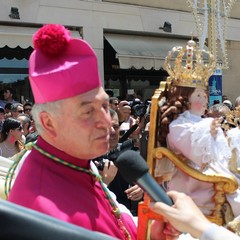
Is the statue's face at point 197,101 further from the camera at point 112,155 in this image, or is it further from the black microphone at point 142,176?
the black microphone at point 142,176

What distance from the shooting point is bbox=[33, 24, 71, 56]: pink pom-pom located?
4.87ft

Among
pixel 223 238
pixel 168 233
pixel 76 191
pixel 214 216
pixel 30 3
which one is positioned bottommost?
pixel 214 216

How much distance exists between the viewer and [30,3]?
9.70 metres

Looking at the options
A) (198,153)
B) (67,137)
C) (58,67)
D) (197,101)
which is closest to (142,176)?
(67,137)

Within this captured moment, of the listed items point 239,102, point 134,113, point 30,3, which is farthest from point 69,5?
point 239,102

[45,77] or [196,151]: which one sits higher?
[45,77]

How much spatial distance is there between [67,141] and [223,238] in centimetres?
60

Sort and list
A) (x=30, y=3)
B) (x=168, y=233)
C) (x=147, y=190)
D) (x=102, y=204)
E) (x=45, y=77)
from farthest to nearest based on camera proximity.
Answer: (x=30, y=3) → (x=168, y=233) → (x=102, y=204) → (x=45, y=77) → (x=147, y=190)

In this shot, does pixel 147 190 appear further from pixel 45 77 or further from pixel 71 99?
pixel 45 77

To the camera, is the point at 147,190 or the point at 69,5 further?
the point at 69,5

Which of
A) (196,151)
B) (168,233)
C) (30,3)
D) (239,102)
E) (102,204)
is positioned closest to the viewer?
(102,204)

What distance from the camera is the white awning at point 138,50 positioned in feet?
34.8

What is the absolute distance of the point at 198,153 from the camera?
3.73 metres

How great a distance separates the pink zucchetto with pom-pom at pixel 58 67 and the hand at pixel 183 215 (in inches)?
18.6
